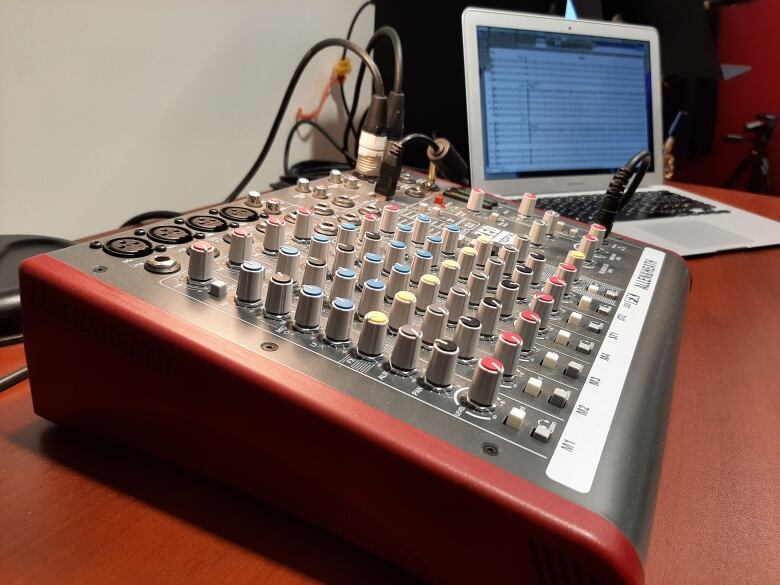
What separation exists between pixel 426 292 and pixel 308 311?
3.8 inches

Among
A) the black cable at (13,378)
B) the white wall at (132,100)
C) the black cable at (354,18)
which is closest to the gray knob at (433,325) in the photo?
the black cable at (13,378)

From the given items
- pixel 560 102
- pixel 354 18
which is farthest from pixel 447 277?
pixel 354 18

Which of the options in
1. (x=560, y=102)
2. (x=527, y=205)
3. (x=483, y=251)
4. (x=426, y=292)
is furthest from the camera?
(x=560, y=102)

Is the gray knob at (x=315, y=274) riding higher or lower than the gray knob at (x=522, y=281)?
higher

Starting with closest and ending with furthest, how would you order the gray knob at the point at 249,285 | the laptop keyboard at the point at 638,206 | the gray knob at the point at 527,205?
the gray knob at the point at 249,285 < the gray knob at the point at 527,205 < the laptop keyboard at the point at 638,206

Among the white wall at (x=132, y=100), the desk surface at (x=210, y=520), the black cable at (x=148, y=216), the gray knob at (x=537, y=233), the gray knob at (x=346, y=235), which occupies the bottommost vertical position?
the desk surface at (x=210, y=520)

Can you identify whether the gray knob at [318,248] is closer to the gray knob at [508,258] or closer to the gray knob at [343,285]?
the gray knob at [343,285]

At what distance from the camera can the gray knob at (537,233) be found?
67 centimetres

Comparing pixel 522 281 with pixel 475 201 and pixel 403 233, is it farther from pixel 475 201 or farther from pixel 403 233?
pixel 475 201

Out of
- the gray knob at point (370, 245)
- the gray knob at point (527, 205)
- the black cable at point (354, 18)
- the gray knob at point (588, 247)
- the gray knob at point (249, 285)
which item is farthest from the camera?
the black cable at point (354, 18)

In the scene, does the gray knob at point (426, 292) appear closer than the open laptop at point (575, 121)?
Yes

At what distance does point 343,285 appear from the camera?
43 cm

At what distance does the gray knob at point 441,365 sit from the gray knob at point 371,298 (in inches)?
2.6

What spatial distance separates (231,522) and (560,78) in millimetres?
916
